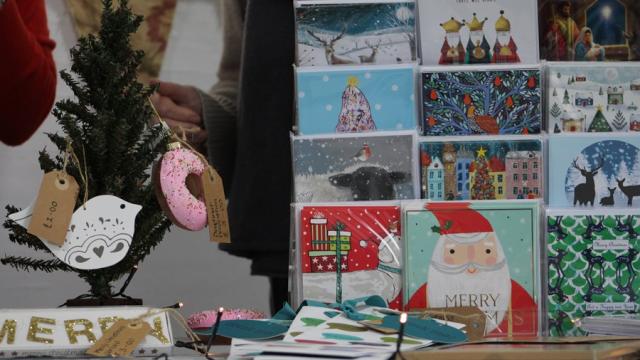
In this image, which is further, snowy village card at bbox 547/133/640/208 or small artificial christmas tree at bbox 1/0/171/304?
snowy village card at bbox 547/133/640/208

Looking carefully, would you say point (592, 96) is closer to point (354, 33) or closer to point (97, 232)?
point (354, 33)

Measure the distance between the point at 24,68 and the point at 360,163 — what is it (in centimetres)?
66

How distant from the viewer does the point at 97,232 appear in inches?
61.9

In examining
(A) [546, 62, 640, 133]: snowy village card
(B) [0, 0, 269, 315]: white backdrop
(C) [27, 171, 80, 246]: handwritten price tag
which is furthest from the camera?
(B) [0, 0, 269, 315]: white backdrop

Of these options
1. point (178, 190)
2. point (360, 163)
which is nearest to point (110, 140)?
point (178, 190)

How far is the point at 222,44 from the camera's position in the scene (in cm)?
230

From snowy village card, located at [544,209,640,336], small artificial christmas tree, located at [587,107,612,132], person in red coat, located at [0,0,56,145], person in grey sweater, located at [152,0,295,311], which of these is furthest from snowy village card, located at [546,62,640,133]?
person in red coat, located at [0,0,56,145]

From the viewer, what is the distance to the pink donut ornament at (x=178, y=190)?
5.26ft

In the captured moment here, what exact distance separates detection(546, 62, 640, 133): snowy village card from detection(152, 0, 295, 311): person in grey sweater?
613 mm

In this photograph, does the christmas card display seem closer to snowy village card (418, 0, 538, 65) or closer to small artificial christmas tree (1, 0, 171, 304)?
snowy village card (418, 0, 538, 65)

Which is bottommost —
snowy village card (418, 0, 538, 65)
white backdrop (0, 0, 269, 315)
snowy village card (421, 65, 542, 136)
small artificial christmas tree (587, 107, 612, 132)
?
white backdrop (0, 0, 269, 315)

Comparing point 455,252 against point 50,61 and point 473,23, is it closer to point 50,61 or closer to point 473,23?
point 473,23

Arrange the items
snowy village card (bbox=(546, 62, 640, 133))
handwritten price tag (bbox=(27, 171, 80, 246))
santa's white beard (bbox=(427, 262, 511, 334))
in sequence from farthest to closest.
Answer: snowy village card (bbox=(546, 62, 640, 133)) → santa's white beard (bbox=(427, 262, 511, 334)) → handwritten price tag (bbox=(27, 171, 80, 246))

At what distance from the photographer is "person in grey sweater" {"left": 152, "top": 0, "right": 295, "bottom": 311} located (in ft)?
7.00
